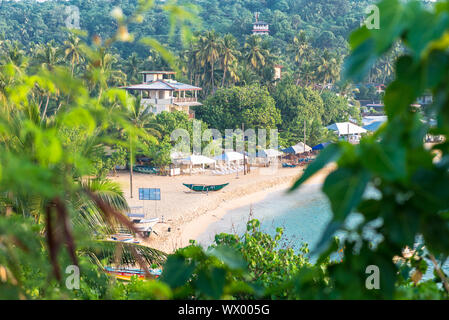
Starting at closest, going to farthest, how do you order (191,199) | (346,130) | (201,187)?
(191,199), (201,187), (346,130)

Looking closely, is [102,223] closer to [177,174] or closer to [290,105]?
[177,174]

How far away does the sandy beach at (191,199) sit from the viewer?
1998cm

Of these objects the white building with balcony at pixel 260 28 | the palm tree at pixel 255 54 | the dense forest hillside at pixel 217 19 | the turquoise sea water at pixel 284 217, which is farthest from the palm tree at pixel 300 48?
the turquoise sea water at pixel 284 217

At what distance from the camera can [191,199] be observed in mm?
24094

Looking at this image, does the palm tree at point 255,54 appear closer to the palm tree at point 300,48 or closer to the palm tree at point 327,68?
the palm tree at point 327,68

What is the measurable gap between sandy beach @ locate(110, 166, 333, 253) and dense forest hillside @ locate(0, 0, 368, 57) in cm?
3753

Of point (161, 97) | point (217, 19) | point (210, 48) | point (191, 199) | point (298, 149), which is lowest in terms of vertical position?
point (191, 199)

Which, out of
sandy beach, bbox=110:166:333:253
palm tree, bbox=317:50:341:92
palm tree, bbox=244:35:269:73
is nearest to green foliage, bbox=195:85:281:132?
sandy beach, bbox=110:166:333:253

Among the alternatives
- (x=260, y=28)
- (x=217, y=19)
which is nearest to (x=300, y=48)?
(x=260, y=28)

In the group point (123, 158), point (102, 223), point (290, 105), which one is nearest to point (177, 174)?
point (123, 158)

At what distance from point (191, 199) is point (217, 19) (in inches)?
2343

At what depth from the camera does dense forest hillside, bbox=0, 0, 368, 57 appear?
67.6 m

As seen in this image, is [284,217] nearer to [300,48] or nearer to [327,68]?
[327,68]

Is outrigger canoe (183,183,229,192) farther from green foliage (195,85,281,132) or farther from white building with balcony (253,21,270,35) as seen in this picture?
white building with balcony (253,21,270,35)
